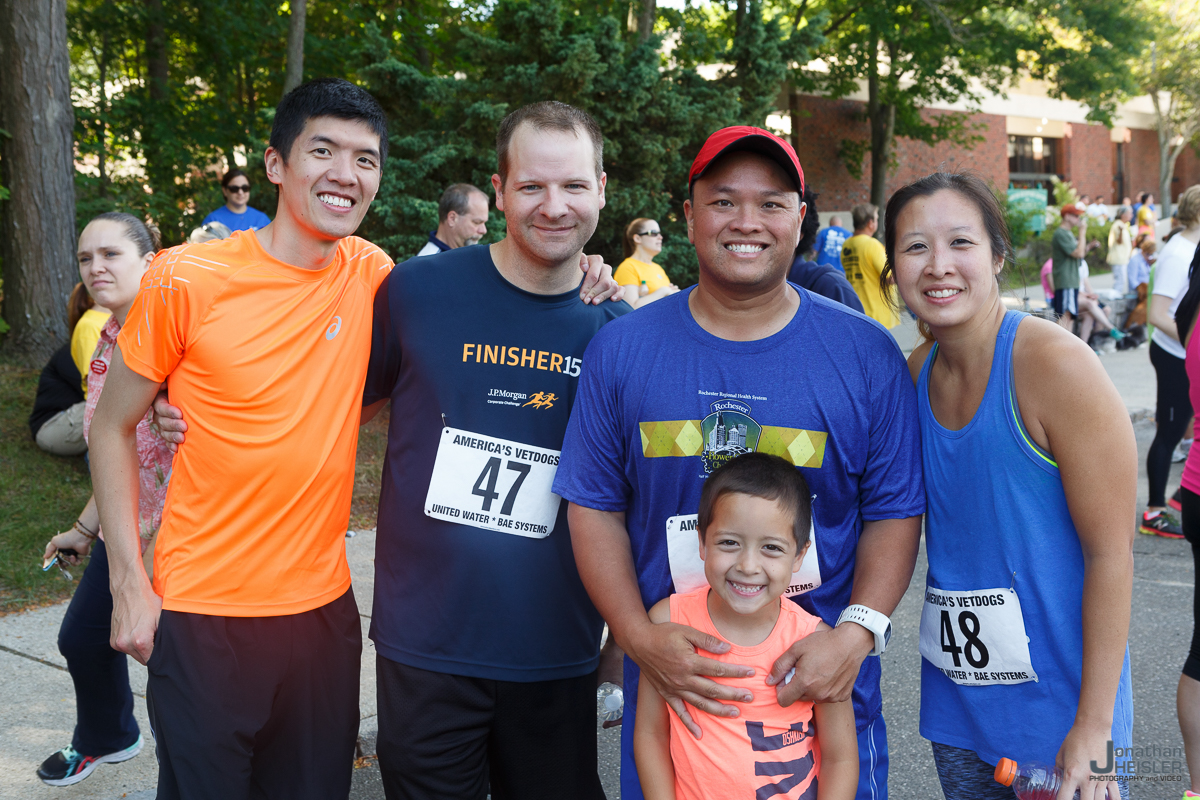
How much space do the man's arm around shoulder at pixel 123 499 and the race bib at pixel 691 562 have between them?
1.29 m

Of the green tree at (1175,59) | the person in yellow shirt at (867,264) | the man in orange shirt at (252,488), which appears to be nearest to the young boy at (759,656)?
the man in orange shirt at (252,488)

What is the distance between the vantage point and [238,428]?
2.36m

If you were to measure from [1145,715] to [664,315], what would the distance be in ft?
10.8

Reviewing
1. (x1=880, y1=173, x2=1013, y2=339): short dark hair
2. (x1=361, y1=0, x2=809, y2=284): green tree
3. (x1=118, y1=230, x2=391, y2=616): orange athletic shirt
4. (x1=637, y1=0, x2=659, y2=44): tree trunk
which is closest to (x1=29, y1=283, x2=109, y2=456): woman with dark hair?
(x1=361, y1=0, x2=809, y2=284): green tree

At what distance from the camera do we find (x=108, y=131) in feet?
40.2

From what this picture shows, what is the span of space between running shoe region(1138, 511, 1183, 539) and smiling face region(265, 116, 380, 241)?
6.21 meters

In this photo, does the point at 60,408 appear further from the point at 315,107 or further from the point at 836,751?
the point at 836,751

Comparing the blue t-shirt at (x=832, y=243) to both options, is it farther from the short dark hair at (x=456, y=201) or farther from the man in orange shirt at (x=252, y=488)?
the man in orange shirt at (x=252, y=488)

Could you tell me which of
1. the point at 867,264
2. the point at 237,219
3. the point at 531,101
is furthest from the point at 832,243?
the point at 237,219

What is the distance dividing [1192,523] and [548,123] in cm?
251

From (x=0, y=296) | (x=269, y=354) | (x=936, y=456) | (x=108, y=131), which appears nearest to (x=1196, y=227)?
(x=936, y=456)

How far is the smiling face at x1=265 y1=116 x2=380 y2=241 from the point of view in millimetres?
2484

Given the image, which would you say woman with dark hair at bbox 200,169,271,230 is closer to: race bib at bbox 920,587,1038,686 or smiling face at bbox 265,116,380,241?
smiling face at bbox 265,116,380,241

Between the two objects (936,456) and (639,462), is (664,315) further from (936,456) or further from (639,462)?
(936,456)
